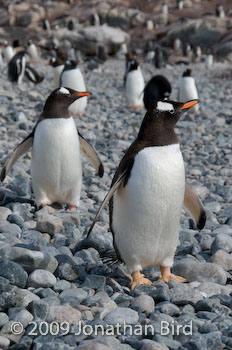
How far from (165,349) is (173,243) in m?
1.19

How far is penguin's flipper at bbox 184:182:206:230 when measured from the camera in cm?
363

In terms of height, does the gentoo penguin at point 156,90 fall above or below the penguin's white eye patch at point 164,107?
below

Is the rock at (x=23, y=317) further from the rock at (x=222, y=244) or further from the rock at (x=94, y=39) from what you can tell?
the rock at (x=94, y=39)

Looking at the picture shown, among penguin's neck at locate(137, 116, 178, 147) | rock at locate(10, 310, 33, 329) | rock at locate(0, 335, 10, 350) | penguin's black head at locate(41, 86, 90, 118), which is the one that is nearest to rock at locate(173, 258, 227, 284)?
penguin's neck at locate(137, 116, 178, 147)

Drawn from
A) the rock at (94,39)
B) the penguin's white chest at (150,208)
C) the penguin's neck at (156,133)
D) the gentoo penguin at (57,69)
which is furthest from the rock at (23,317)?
the rock at (94,39)

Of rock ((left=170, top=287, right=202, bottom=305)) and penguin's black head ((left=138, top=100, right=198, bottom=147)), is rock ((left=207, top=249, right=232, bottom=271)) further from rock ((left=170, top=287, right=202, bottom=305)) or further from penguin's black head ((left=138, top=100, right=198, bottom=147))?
penguin's black head ((left=138, top=100, right=198, bottom=147))

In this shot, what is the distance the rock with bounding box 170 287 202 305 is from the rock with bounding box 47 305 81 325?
0.65 metres

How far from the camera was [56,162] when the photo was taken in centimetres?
483

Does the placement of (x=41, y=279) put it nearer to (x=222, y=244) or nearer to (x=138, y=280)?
(x=138, y=280)

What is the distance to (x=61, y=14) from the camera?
46812 mm

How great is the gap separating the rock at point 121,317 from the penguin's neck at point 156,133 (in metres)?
1.07

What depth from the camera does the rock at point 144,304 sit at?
2789 mm

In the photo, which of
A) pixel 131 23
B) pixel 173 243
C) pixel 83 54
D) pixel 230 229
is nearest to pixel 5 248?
pixel 173 243

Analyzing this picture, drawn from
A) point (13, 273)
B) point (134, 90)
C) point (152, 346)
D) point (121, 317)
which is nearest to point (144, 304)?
point (121, 317)
